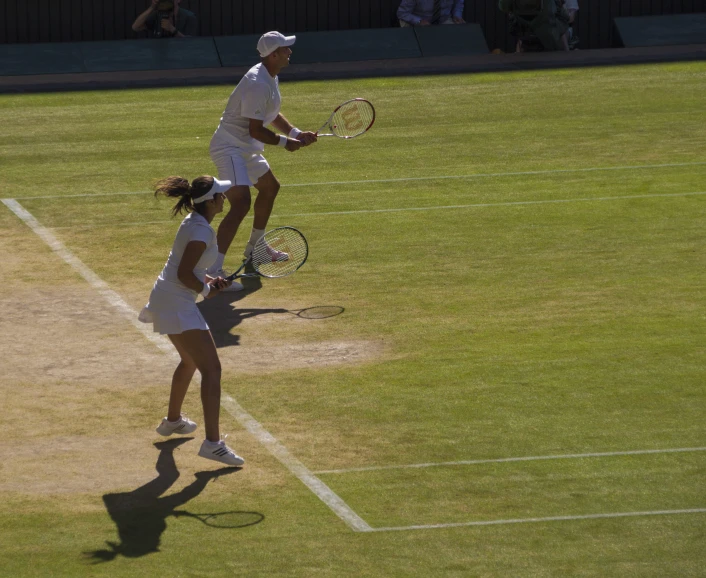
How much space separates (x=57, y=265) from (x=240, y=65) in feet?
46.4

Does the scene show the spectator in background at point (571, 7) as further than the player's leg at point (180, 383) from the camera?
Yes

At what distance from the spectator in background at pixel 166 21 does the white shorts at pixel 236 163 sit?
14.9 meters

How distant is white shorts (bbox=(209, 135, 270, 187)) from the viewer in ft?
40.8

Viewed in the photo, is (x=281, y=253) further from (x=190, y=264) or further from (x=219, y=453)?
(x=219, y=453)

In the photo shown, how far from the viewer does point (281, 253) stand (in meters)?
11.7

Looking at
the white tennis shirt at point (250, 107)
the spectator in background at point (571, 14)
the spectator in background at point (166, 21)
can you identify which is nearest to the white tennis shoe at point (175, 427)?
the white tennis shirt at point (250, 107)

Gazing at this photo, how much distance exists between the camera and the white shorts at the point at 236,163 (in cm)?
1243

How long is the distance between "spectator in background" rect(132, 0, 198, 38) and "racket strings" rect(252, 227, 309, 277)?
16.1 meters

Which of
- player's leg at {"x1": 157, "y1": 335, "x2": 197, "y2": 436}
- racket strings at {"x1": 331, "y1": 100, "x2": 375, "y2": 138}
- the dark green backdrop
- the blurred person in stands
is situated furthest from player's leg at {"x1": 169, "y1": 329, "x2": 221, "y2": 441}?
the dark green backdrop

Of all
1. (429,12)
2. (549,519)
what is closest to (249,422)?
(549,519)

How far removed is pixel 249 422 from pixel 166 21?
1949 centimetres

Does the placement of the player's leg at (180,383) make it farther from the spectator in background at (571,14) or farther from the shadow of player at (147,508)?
the spectator in background at (571,14)

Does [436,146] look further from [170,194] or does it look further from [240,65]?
[170,194]

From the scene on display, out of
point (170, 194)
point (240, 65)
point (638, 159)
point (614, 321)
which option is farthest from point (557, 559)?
point (240, 65)
